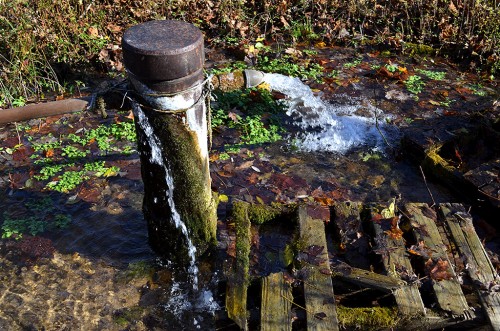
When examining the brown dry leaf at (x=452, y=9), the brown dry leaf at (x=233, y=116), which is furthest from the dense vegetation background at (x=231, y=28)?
the brown dry leaf at (x=233, y=116)

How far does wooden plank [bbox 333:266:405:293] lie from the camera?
131 inches

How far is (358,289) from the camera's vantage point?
11.2 feet

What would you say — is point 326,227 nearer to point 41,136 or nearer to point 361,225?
point 361,225

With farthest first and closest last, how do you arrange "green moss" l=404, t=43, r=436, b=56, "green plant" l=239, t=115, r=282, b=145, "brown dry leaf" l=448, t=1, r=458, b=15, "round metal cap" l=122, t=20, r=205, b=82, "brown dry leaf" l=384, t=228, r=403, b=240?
"brown dry leaf" l=448, t=1, r=458, b=15
"green moss" l=404, t=43, r=436, b=56
"green plant" l=239, t=115, r=282, b=145
"brown dry leaf" l=384, t=228, r=403, b=240
"round metal cap" l=122, t=20, r=205, b=82

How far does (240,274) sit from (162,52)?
152 cm

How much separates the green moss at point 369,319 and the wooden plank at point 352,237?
53 centimetres

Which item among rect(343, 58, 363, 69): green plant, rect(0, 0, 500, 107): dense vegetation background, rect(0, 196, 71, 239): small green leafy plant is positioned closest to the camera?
rect(0, 196, 71, 239): small green leafy plant

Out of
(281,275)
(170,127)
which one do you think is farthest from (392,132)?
(170,127)

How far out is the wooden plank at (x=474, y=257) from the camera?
10.7 ft

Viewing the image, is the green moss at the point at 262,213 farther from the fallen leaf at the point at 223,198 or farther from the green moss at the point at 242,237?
the fallen leaf at the point at 223,198

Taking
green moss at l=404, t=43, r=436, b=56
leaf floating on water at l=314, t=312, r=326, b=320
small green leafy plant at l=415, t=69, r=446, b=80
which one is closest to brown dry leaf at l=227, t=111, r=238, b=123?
small green leafy plant at l=415, t=69, r=446, b=80

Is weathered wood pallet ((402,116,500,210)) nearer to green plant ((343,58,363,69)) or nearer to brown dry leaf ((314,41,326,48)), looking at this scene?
green plant ((343,58,363,69))

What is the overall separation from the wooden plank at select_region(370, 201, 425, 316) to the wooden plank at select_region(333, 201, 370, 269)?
0.37 ft

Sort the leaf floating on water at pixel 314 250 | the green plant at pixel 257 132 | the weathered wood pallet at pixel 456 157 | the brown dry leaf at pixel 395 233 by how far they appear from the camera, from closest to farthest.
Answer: the leaf floating on water at pixel 314 250
the brown dry leaf at pixel 395 233
the weathered wood pallet at pixel 456 157
the green plant at pixel 257 132
